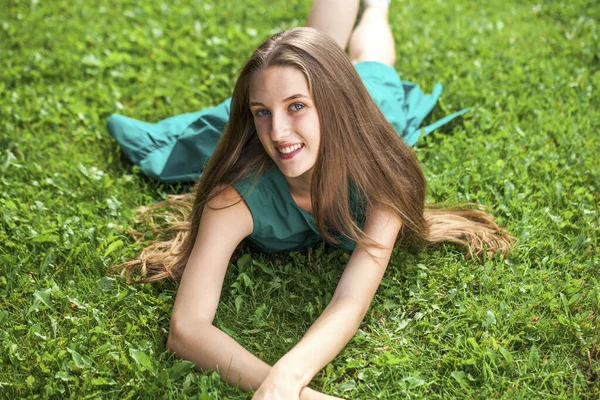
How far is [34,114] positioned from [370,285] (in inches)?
110

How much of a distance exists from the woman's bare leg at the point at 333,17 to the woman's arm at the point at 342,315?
1.79 meters

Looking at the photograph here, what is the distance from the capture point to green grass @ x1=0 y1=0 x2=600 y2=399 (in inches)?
110

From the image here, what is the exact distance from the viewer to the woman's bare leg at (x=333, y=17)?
442 centimetres

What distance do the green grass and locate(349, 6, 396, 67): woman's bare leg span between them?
1.06 feet

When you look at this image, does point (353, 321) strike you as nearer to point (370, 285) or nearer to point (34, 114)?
point (370, 285)

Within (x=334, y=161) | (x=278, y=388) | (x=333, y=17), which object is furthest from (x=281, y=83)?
(x=333, y=17)

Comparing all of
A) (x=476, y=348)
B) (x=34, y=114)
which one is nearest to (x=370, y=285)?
(x=476, y=348)

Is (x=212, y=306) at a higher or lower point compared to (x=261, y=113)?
lower

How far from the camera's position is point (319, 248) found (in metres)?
3.41

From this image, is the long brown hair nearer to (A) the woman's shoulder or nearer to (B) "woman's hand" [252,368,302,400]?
(A) the woman's shoulder

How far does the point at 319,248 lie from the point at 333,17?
5.63 ft

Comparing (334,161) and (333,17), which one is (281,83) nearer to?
(334,161)

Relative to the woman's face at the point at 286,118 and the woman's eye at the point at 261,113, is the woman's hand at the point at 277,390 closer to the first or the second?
the woman's face at the point at 286,118

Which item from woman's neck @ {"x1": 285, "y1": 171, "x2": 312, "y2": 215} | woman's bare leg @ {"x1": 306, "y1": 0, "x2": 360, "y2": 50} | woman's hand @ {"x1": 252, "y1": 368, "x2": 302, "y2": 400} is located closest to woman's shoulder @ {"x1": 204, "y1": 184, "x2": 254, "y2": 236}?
woman's neck @ {"x1": 285, "y1": 171, "x2": 312, "y2": 215}
